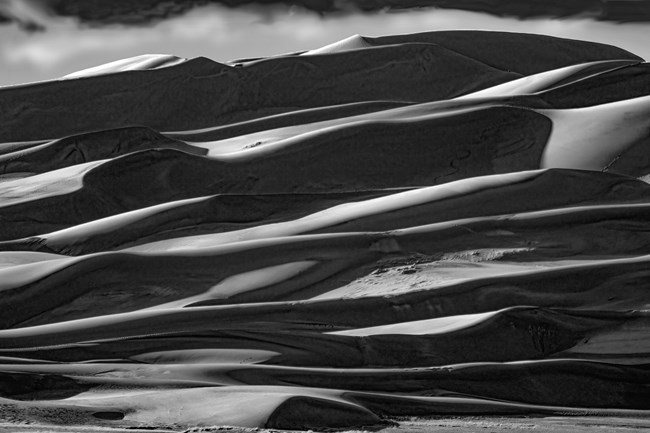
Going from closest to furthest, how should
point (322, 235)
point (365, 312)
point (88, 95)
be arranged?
point (365, 312) → point (322, 235) → point (88, 95)

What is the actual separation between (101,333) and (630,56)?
1531 cm

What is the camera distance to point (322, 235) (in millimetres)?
9773

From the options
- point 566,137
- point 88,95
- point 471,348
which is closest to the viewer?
point 471,348

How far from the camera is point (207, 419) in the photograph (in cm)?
562

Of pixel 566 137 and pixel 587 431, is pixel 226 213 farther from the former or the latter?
pixel 587 431

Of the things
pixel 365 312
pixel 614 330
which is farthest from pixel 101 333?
pixel 614 330

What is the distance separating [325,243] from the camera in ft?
31.6

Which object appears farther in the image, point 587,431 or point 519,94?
point 519,94

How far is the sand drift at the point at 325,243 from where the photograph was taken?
666 cm

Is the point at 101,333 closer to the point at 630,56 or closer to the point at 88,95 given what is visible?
the point at 88,95

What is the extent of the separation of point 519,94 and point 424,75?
10.6 ft

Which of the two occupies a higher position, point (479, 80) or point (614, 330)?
point (479, 80)

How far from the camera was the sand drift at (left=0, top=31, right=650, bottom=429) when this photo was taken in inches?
262

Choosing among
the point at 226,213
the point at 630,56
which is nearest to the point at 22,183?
the point at 226,213
